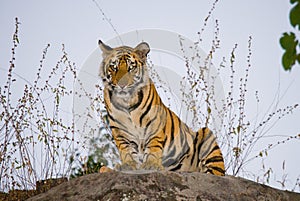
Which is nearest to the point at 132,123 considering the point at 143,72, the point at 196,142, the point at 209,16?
the point at 143,72

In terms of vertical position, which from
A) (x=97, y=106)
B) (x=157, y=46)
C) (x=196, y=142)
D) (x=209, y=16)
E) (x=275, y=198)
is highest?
(x=209, y=16)

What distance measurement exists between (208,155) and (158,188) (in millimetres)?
1346

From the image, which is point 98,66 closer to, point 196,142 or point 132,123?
point 132,123

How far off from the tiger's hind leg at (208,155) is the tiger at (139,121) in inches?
0.7

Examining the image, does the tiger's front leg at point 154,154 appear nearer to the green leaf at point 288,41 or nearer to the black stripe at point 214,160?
the black stripe at point 214,160

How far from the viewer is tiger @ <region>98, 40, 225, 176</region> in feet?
14.4

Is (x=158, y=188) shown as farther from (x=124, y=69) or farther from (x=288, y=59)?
(x=288, y=59)

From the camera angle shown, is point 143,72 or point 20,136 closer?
point 143,72

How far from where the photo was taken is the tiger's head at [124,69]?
176 inches

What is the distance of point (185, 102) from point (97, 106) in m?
1.20

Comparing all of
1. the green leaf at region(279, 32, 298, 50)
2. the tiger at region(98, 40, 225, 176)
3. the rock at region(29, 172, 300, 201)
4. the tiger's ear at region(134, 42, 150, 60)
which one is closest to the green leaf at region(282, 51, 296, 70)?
the green leaf at region(279, 32, 298, 50)

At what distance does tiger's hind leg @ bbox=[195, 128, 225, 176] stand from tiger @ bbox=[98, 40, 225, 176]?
2cm

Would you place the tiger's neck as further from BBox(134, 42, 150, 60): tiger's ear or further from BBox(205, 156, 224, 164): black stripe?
BBox(205, 156, 224, 164): black stripe

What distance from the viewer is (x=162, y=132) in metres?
4.46
